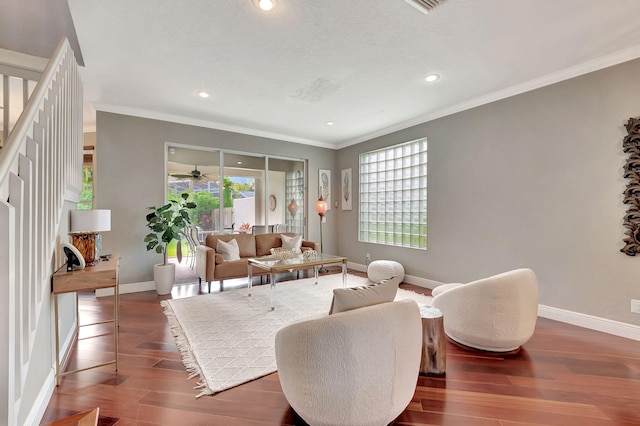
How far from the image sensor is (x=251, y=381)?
2016 mm

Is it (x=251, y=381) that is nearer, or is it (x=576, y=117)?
(x=251, y=381)

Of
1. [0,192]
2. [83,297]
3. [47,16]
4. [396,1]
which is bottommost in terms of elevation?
[83,297]

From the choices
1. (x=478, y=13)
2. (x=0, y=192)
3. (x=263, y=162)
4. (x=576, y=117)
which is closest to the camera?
(x=0, y=192)

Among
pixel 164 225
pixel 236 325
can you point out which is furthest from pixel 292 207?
pixel 236 325

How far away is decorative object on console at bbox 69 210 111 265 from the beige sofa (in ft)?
5.72

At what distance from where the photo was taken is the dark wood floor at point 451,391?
1.65m

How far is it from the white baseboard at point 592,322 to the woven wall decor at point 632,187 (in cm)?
71

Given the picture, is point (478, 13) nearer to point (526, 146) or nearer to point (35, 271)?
point (526, 146)

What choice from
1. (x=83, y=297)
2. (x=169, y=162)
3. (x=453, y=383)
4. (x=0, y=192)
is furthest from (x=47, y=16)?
(x=453, y=383)

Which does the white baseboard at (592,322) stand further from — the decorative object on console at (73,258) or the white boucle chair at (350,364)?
the decorative object on console at (73,258)

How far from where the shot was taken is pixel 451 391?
1.90 metres

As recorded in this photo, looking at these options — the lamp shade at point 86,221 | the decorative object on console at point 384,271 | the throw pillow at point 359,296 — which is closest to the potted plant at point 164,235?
the lamp shade at point 86,221

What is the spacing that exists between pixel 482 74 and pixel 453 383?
314 centimetres

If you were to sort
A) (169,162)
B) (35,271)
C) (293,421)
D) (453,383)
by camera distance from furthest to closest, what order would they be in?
(169,162) → (453,383) → (293,421) → (35,271)
